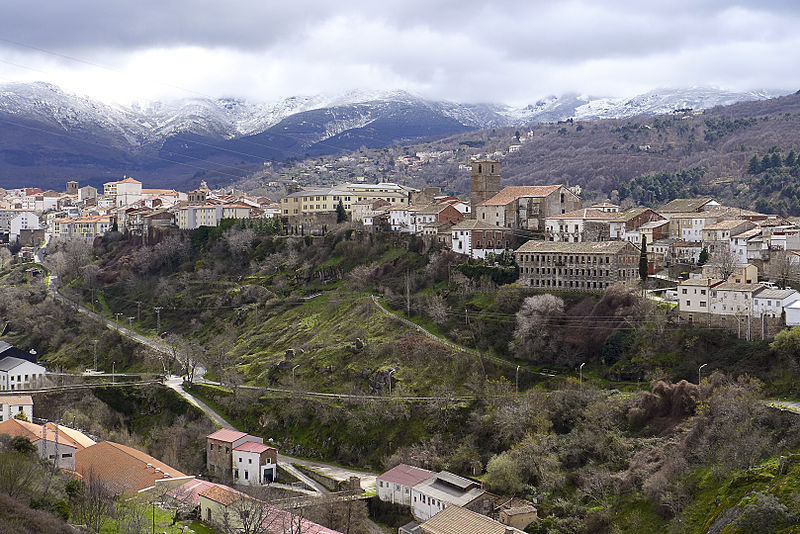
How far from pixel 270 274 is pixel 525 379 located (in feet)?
119

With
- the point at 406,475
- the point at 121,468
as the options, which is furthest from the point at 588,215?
the point at 121,468

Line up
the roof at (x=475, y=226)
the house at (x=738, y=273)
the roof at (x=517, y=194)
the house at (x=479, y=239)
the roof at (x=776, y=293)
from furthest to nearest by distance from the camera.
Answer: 1. the roof at (x=517, y=194)
2. the roof at (x=475, y=226)
3. the house at (x=479, y=239)
4. the house at (x=738, y=273)
5. the roof at (x=776, y=293)

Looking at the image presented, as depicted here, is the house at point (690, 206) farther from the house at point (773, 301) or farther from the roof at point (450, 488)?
the roof at point (450, 488)

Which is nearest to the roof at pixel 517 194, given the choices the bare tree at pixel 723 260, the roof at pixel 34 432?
the bare tree at pixel 723 260

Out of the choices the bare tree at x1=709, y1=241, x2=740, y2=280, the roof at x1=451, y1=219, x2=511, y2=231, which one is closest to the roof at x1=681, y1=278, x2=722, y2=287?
the bare tree at x1=709, y1=241, x2=740, y2=280

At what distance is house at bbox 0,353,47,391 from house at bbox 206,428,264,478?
75.3ft

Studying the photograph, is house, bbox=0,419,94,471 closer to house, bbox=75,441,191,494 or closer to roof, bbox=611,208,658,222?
house, bbox=75,441,191,494

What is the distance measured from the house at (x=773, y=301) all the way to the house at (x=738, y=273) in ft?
10.6

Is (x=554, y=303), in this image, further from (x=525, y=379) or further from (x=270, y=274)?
(x=270, y=274)

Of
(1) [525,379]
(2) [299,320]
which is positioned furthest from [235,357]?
(1) [525,379]

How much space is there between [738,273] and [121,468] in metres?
40.9

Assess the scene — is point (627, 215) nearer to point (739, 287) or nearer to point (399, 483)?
point (739, 287)

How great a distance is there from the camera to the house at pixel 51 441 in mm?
49562

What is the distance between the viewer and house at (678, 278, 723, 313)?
55906 millimetres
